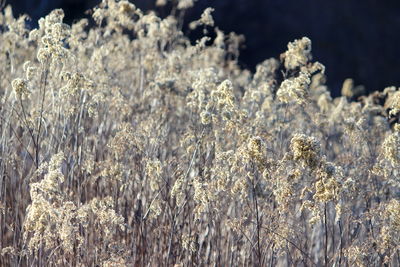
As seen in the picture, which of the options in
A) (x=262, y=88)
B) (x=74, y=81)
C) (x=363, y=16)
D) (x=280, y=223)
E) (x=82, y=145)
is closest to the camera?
(x=280, y=223)

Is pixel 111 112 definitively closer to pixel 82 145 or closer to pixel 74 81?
pixel 82 145

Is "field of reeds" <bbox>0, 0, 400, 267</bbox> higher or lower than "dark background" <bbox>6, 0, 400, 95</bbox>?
lower

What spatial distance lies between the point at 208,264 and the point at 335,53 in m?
12.0

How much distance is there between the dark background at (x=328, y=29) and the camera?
14758mm

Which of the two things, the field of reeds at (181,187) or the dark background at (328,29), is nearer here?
the field of reeds at (181,187)

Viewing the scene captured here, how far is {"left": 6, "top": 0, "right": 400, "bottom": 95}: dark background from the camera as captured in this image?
14.8m

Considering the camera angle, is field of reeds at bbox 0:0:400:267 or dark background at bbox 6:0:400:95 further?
dark background at bbox 6:0:400:95

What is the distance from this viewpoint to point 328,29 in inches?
625

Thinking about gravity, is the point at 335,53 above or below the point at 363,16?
below

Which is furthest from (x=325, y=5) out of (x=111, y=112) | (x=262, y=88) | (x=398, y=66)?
(x=111, y=112)

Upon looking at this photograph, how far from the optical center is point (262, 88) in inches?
228

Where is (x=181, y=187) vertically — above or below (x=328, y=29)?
below

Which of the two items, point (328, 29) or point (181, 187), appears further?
point (328, 29)

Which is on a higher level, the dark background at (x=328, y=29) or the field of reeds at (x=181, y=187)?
the dark background at (x=328, y=29)
